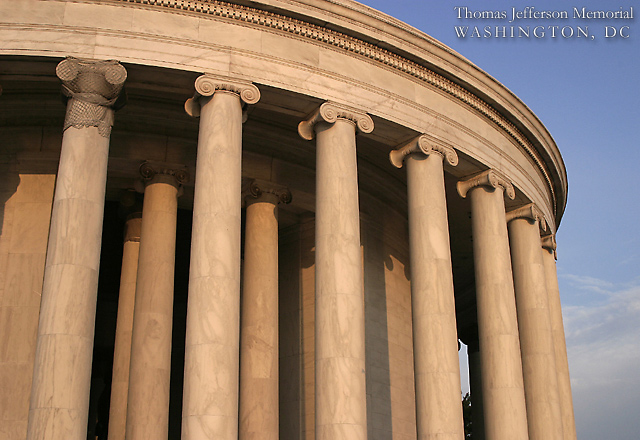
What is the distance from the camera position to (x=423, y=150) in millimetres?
56125

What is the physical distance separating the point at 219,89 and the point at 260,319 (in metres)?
19.9

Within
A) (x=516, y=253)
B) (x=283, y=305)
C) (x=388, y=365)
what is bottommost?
(x=388, y=365)

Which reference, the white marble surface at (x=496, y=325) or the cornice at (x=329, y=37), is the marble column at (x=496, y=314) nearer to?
the white marble surface at (x=496, y=325)

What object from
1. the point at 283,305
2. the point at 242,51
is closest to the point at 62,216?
the point at 242,51

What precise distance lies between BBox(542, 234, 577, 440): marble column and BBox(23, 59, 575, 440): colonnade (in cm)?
118

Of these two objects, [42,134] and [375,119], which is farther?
[42,134]

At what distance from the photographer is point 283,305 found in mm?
67188

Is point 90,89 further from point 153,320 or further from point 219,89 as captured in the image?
point 153,320

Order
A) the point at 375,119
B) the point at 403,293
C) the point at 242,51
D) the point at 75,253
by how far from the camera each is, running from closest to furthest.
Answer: the point at 75,253 → the point at 242,51 → the point at 375,119 → the point at 403,293

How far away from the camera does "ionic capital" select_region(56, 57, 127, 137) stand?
45.9 metres

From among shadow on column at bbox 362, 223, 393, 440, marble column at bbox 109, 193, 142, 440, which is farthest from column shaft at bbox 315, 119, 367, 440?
marble column at bbox 109, 193, 142, 440

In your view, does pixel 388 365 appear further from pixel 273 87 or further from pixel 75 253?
pixel 75 253

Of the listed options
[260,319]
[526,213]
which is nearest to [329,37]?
[260,319]

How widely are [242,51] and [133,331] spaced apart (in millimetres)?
22511
